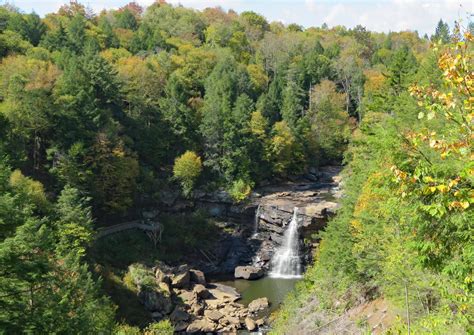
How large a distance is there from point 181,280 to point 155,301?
3413 mm

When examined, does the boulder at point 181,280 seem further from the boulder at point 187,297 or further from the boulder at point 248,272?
the boulder at point 248,272

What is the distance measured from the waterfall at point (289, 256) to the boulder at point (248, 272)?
53.0 inches

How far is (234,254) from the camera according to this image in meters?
38.8

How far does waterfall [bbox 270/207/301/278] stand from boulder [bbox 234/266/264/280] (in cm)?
135

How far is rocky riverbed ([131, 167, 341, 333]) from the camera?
94.2 ft

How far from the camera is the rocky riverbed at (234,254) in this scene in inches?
1131

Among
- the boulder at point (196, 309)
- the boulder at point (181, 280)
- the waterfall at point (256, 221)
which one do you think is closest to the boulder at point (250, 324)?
the boulder at point (196, 309)

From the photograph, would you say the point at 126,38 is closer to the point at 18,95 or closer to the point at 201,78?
the point at 201,78

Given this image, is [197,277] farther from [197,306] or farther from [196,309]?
[196,309]

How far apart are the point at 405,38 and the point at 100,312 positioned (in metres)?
104

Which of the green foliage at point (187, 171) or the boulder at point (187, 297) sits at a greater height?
the green foliage at point (187, 171)

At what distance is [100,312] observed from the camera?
21.0 metres

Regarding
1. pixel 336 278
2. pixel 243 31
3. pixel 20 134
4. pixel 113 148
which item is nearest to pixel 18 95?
pixel 20 134

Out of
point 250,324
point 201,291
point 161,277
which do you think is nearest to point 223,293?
point 201,291
